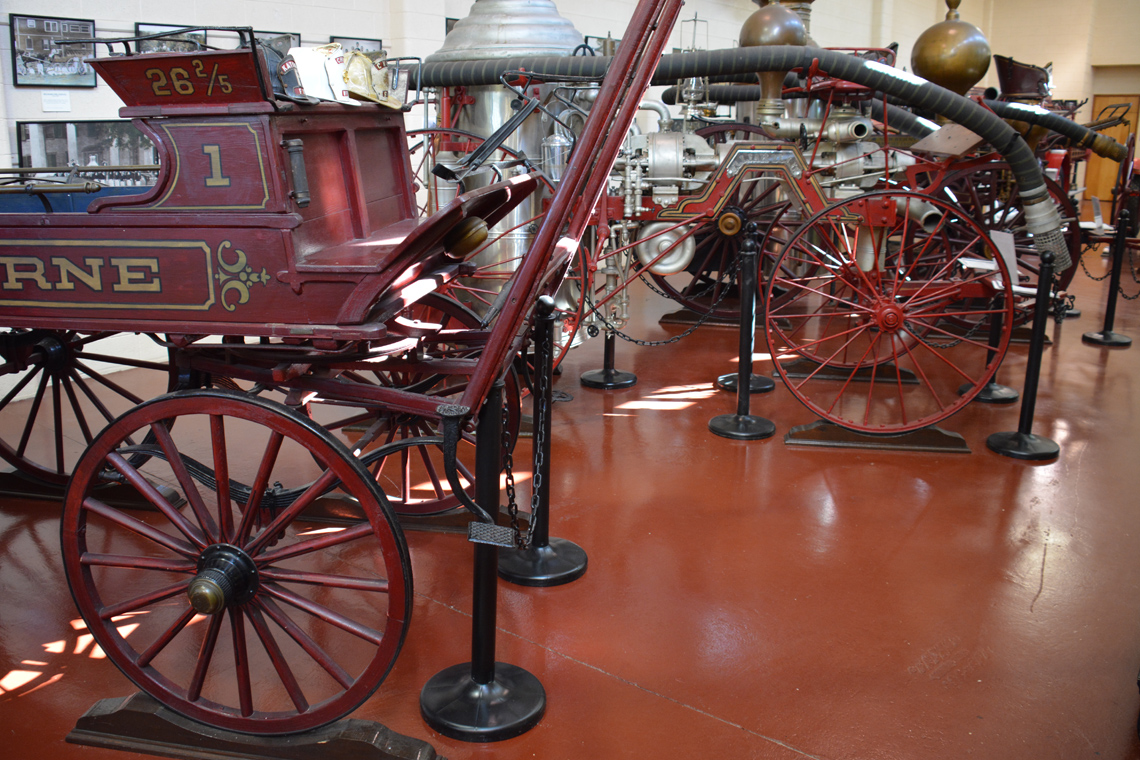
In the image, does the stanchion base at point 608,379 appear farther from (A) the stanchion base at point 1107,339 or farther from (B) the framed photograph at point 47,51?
(A) the stanchion base at point 1107,339

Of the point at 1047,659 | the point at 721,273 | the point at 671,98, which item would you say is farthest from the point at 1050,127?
the point at 1047,659

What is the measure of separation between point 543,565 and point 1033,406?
2.66 m

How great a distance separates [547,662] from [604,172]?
1.43 meters

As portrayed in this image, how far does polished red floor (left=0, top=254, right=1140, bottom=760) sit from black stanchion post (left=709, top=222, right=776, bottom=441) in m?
0.12

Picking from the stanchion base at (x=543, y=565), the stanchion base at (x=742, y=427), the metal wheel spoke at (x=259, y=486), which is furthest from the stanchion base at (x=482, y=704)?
the stanchion base at (x=742, y=427)

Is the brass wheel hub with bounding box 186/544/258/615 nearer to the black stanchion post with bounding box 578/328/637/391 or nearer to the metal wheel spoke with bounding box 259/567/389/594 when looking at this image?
the metal wheel spoke with bounding box 259/567/389/594

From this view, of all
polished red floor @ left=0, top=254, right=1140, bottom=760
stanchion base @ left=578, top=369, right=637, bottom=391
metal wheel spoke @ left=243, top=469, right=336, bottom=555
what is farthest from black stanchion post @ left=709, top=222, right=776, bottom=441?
metal wheel spoke @ left=243, top=469, right=336, bottom=555

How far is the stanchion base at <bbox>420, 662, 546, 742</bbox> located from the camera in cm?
228

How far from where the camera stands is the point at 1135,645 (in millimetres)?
2707

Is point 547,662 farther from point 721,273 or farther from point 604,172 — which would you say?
point 721,273

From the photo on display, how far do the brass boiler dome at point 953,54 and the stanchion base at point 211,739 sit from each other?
6.19m

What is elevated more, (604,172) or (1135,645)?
(604,172)

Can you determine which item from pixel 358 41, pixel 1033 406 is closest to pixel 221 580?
pixel 1033 406

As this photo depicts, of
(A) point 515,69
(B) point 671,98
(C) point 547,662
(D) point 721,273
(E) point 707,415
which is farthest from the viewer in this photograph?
(B) point 671,98
